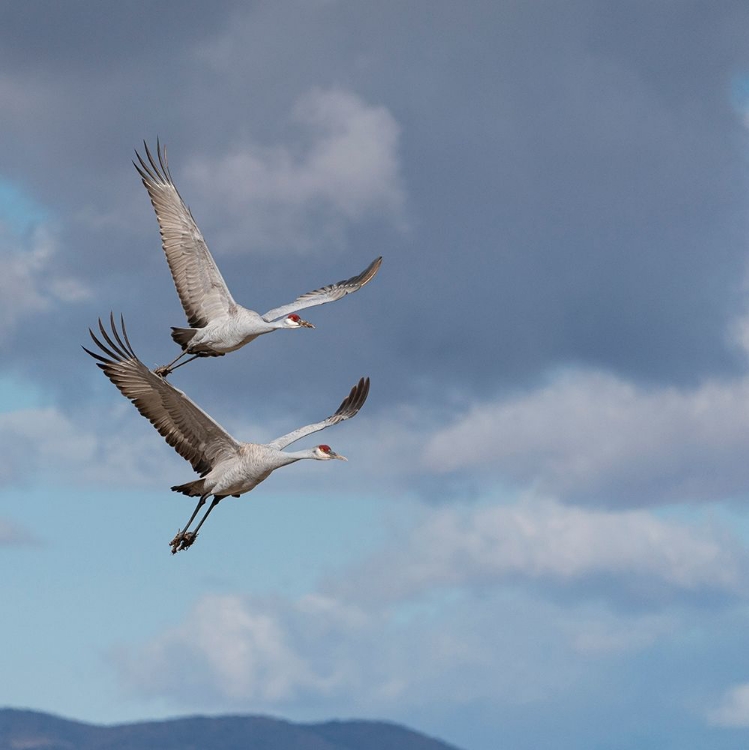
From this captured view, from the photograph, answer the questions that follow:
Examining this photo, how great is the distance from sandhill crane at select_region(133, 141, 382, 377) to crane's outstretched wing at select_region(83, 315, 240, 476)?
359 centimetres

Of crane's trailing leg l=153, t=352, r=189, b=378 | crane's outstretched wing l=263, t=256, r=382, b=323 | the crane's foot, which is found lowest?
the crane's foot

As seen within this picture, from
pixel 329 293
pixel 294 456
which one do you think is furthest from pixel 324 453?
pixel 329 293

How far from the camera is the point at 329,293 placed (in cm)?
4231

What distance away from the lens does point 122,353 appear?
33.1 metres

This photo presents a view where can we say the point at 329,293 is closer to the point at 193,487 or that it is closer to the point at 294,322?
the point at 294,322

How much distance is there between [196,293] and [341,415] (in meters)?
4.79

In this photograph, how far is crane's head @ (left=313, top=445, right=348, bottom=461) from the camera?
3638 cm

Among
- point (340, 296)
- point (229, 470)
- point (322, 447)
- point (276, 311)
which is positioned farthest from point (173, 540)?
point (340, 296)

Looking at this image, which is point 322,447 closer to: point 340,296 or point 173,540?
point 173,540

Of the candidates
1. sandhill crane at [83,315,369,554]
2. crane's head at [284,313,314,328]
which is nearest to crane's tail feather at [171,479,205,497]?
sandhill crane at [83,315,369,554]

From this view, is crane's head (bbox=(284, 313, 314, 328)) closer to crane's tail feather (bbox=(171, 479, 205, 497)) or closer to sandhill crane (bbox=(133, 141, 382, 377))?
sandhill crane (bbox=(133, 141, 382, 377))

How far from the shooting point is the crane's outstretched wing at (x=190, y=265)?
38.5m

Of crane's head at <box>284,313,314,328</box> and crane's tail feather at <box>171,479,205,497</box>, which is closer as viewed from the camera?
crane's tail feather at <box>171,479,205,497</box>

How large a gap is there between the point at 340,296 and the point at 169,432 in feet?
29.8
